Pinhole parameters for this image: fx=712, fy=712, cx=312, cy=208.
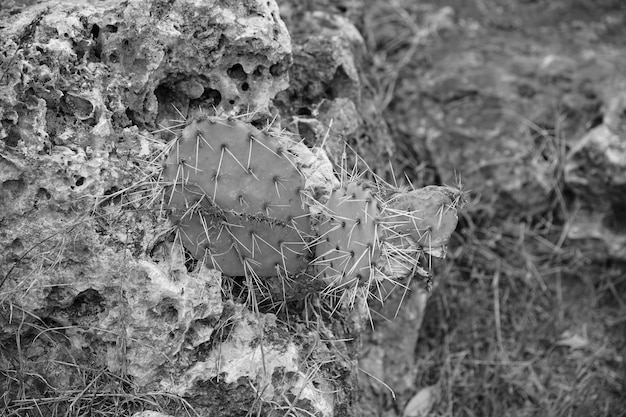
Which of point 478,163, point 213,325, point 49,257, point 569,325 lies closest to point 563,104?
point 478,163

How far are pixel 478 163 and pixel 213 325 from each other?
6.84 feet

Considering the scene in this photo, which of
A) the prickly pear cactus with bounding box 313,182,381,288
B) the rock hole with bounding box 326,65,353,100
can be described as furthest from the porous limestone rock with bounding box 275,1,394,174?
the prickly pear cactus with bounding box 313,182,381,288

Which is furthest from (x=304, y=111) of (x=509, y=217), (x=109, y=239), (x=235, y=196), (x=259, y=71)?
(x=509, y=217)

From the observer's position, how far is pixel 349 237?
2.07m

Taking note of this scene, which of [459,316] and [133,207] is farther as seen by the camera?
[459,316]

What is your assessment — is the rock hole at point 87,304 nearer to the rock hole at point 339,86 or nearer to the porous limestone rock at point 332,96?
the porous limestone rock at point 332,96

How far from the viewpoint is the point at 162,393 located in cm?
207

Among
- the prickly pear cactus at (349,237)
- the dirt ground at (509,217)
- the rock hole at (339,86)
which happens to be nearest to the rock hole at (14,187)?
the prickly pear cactus at (349,237)

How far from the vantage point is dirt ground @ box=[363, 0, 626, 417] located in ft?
10.5

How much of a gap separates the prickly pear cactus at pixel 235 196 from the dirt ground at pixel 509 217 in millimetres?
1034

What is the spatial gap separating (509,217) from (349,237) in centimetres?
193

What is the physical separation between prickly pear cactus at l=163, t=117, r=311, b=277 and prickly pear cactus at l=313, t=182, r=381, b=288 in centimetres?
8

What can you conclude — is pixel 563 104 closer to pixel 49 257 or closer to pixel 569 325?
pixel 569 325

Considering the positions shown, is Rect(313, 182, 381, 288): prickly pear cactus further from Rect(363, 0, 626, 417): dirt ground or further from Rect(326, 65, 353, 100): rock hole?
Rect(363, 0, 626, 417): dirt ground
